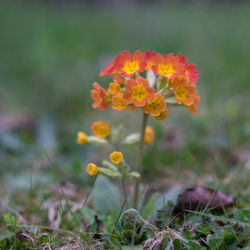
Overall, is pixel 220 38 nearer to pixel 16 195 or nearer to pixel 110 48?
pixel 110 48

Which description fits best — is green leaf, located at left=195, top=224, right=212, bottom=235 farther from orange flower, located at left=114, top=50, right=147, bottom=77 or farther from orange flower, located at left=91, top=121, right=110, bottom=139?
orange flower, located at left=114, top=50, right=147, bottom=77

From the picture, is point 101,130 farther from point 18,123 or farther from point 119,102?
point 18,123

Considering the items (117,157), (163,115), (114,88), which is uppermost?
(114,88)

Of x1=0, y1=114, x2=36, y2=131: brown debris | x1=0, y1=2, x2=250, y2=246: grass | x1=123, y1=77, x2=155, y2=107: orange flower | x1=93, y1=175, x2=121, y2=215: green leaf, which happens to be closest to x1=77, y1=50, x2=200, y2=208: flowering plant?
x1=123, y1=77, x2=155, y2=107: orange flower

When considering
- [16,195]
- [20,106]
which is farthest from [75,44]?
[16,195]

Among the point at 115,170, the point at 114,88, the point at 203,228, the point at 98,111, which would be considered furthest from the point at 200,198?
the point at 98,111

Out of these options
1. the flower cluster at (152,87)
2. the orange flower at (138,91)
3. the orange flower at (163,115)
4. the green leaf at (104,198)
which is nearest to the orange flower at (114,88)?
the flower cluster at (152,87)
